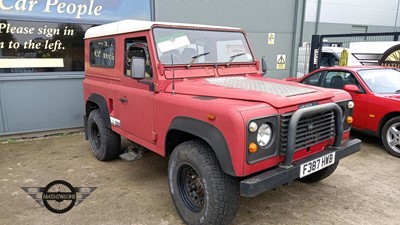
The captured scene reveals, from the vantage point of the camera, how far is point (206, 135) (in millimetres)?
2686

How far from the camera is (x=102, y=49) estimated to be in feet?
15.3

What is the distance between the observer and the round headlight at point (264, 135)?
255 centimetres

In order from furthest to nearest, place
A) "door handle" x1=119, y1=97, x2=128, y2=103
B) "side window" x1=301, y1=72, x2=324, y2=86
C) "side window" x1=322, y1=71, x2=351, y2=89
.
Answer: "side window" x1=301, y1=72, x2=324, y2=86
"side window" x1=322, y1=71, x2=351, y2=89
"door handle" x1=119, y1=97, x2=128, y2=103

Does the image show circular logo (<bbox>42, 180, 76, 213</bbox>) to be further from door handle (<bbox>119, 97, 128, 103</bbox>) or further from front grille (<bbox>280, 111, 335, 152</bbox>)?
front grille (<bbox>280, 111, 335, 152</bbox>)

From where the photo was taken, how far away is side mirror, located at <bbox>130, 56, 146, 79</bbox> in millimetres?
3326

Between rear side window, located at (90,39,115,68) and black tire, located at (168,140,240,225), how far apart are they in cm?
204

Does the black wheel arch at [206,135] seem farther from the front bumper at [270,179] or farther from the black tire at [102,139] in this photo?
the black tire at [102,139]

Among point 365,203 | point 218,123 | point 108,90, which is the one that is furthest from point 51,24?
point 365,203

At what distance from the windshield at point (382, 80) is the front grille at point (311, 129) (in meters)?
3.01

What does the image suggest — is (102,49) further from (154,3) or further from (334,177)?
(334,177)

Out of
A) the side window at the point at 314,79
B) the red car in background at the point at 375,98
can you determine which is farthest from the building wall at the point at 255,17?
the red car in background at the point at 375,98

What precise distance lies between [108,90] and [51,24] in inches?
120

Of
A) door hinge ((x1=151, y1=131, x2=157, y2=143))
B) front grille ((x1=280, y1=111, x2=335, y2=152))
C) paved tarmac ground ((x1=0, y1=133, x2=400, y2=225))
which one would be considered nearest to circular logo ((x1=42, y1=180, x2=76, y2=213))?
paved tarmac ground ((x1=0, y1=133, x2=400, y2=225))

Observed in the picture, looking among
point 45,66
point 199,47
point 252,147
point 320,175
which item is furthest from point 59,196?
point 45,66
